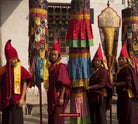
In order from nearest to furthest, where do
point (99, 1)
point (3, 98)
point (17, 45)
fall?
point (3, 98) < point (17, 45) < point (99, 1)

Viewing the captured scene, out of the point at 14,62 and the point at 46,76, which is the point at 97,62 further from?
the point at 14,62

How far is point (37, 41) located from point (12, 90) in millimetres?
995

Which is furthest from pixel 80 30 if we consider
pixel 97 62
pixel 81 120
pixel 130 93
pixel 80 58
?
pixel 81 120

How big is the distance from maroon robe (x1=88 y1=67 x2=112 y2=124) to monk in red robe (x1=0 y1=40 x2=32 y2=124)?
1.19 m

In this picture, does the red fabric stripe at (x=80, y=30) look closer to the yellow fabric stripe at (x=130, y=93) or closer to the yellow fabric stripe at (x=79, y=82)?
the yellow fabric stripe at (x=79, y=82)

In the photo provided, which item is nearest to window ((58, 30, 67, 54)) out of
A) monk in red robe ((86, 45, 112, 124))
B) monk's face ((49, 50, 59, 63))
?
monk in red robe ((86, 45, 112, 124))

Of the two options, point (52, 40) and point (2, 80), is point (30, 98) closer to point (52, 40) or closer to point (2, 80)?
point (52, 40)

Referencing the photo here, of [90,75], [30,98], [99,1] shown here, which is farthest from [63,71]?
[99,1]

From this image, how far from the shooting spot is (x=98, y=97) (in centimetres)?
343

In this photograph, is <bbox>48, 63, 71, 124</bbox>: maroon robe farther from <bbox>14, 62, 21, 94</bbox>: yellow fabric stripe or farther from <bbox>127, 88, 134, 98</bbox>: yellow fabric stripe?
<bbox>127, 88, 134, 98</bbox>: yellow fabric stripe

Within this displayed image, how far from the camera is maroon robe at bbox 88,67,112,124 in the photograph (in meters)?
3.43

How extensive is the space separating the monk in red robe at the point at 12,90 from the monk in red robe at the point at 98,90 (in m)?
1.15

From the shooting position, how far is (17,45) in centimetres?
819

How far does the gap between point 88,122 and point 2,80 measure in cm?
156
